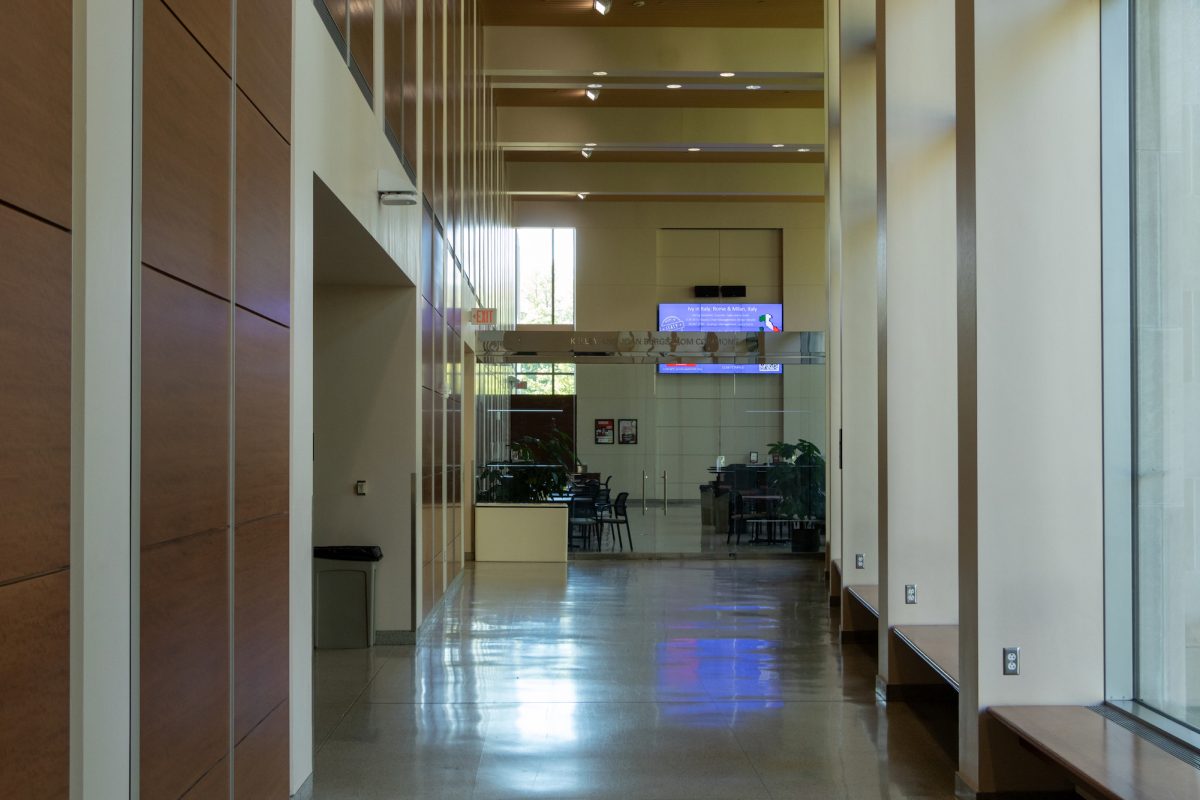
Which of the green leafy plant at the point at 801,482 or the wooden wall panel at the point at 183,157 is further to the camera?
the green leafy plant at the point at 801,482

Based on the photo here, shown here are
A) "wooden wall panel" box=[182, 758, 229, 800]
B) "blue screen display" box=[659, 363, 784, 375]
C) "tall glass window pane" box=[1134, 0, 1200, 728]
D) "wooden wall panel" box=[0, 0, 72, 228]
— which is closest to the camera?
"wooden wall panel" box=[0, 0, 72, 228]

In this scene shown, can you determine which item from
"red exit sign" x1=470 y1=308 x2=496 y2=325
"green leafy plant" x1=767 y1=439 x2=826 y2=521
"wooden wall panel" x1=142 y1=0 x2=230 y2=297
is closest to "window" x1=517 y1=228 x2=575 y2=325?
"red exit sign" x1=470 y1=308 x2=496 y2=325

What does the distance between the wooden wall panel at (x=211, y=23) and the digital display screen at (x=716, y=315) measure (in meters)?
20.1

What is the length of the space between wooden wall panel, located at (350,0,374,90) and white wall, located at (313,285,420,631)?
92.4 inches

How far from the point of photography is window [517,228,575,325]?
78.8 feet

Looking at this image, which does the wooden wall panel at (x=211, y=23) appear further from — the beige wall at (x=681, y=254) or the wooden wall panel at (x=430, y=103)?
the beige wall at (x=681, y=254)

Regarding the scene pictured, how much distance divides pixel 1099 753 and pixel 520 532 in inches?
439

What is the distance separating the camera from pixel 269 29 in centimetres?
446

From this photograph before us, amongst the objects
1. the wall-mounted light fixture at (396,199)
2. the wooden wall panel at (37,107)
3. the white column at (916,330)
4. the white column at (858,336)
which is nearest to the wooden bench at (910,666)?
the white column at (916,330)

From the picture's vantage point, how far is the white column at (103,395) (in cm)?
263

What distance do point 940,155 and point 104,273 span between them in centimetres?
605

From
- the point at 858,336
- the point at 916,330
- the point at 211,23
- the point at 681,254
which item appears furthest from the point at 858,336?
the point at 681,254

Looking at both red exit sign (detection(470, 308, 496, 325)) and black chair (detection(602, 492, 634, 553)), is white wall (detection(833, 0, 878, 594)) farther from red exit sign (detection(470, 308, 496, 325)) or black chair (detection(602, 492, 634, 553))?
red exit sign (detection(470, 308, 496, 325))

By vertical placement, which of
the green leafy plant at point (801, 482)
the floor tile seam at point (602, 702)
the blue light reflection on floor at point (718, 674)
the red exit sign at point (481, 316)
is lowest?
the blue light reflection on floor at point (718, 674)
